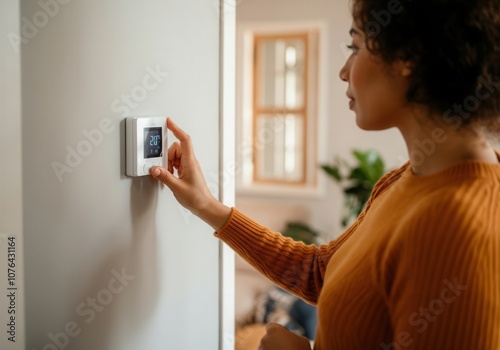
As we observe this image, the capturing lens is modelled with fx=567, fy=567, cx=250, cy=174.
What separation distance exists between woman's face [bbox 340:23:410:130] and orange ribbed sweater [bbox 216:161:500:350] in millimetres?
106

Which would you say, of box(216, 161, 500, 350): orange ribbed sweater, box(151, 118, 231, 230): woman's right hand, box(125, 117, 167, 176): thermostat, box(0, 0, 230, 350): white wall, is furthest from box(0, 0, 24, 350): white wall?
box(216, 161, 500, 350): orange ribbed sweater

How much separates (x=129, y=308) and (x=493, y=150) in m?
0.64

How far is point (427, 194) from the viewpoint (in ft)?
2.55

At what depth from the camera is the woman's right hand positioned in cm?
102

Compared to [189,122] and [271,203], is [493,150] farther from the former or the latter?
[271,203]

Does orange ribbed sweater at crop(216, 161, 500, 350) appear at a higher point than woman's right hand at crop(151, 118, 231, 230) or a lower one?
lower

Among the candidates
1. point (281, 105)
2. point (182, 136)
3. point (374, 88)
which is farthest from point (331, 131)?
point (374, 88)

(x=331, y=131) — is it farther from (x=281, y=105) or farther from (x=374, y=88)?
(x=374, y=88)

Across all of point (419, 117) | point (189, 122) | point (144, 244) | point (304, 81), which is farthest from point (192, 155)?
point (304, 81)

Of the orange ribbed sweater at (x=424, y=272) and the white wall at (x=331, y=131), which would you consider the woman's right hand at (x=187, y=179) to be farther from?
the white wall at (x=331, y=131)

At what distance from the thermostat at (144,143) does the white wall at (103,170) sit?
2 cm

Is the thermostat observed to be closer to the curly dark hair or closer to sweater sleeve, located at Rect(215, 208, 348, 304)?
sweater sleeve, located at Rect(215, 208, 348, 304)

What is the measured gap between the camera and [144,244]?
39.3 inches

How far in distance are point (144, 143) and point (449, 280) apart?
1.69 feet
